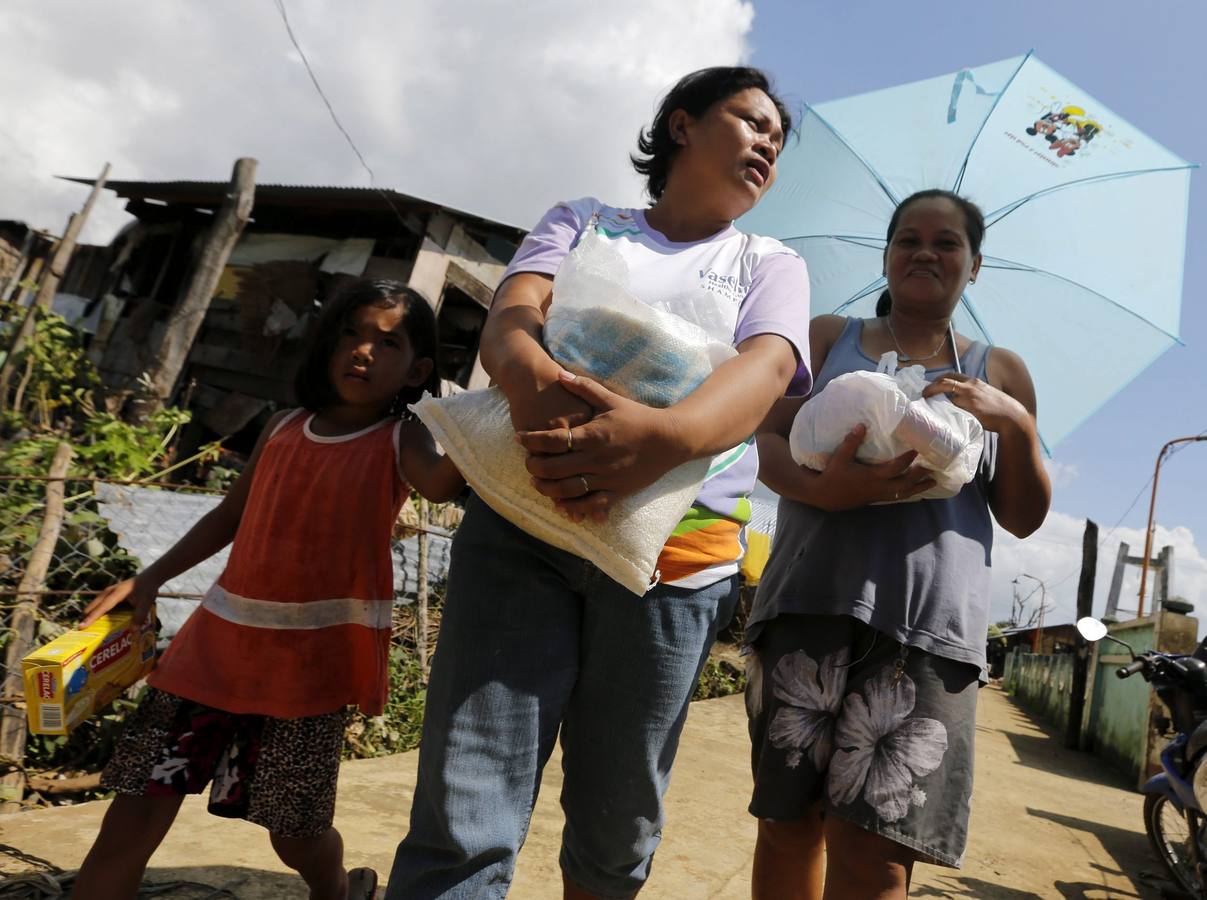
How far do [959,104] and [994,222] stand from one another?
1.40ft

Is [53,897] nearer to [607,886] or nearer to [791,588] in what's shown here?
[607,886]

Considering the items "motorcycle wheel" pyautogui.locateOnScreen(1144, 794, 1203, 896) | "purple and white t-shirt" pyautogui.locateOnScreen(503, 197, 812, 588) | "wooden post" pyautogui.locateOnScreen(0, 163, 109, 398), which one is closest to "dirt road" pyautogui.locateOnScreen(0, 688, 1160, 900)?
"motorcycle wheel" pyautogui.locateOnScreen(1144, 794, 1203, 896)

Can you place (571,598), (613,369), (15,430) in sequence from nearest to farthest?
(613,369), (571,598), (15,430)

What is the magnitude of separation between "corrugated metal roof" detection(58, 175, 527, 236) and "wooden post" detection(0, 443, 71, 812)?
715cm

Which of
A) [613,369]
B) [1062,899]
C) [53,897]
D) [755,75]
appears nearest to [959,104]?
[755,75]

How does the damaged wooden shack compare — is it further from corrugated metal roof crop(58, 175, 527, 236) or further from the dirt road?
Result: the dirt road

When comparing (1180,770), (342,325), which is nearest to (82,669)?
(342,325)

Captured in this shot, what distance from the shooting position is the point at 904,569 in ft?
5.32

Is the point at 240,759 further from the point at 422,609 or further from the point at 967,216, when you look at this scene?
the point at 422,609

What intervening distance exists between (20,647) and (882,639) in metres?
2.91

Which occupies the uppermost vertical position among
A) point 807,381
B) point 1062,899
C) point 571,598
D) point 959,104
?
point 959,104

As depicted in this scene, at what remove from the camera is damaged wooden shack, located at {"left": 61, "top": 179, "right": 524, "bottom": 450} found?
398 inches

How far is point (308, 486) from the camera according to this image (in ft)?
6.02

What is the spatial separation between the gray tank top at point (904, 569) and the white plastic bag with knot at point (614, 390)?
0.52 m
